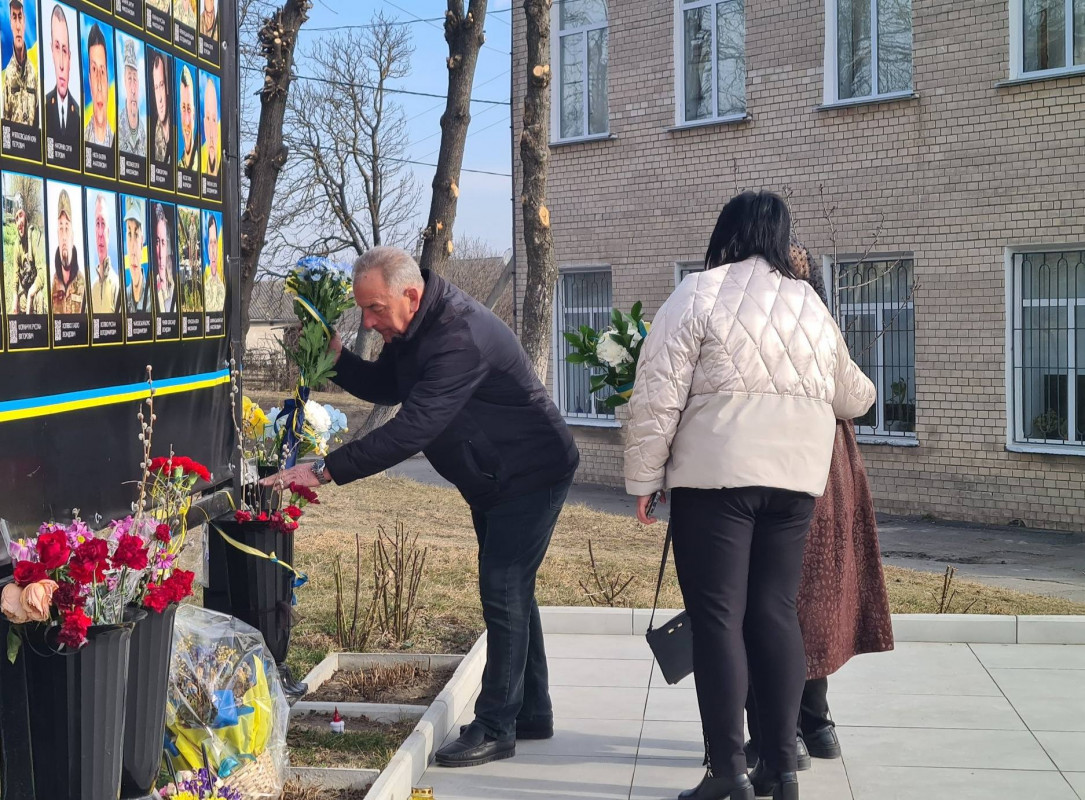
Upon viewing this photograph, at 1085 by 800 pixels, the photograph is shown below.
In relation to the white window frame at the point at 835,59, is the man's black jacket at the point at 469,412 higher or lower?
lower

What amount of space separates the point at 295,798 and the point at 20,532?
4.74 feet

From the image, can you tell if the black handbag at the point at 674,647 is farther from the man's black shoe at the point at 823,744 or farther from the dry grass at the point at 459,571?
the dry grass at the point at 459,571

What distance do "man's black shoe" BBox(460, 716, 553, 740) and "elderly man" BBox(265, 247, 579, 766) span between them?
212 mm

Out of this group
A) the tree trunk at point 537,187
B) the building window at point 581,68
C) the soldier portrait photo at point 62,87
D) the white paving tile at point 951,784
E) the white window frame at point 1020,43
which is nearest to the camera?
the soldier portrait photo at point 62,87

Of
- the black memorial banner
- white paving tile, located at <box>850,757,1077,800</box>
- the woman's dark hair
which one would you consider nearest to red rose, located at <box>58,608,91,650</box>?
the black memorial banner

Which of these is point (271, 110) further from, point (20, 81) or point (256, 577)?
point (20, 81)

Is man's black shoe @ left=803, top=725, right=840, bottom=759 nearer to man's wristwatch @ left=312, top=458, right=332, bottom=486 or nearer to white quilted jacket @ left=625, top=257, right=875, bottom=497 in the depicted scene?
white quilted jacket @ left=625, top=257, right=875, bottom=497

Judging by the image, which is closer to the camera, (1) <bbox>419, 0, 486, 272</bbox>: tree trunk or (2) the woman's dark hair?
(2) the woman's dark hair

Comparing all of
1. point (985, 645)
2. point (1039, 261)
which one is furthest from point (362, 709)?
point (1039, 261)

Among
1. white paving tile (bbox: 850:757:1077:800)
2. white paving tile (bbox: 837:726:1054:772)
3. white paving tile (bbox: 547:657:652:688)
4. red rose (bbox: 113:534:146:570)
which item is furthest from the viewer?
white paving tile (bbox: 547:657:652:688)

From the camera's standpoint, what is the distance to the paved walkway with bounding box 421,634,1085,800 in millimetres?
4531

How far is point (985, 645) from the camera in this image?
21.4 ft

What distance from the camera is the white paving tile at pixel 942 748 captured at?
15.5 feet

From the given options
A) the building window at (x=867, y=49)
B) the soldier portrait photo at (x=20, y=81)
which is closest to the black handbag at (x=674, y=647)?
the soldier portrait photo at (x=20, y=81)
